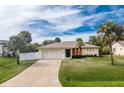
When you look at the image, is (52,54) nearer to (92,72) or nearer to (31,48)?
(31,48)

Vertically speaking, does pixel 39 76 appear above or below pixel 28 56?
below

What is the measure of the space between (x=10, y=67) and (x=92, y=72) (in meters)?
2.35

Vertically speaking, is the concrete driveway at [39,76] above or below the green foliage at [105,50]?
below

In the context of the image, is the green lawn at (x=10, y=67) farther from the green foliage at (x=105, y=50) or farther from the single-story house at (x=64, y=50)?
the green foliage at (x=105, y=50)

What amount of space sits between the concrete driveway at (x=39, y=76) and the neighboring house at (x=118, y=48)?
163 centimetres

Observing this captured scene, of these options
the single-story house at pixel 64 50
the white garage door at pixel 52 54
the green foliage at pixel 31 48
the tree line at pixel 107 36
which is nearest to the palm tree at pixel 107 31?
the tree line at pixel 107 36

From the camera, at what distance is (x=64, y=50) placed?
1033cm

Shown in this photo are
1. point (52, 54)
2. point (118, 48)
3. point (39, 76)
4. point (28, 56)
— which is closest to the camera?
point (39, 76)

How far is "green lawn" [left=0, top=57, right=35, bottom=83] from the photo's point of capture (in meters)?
9.96

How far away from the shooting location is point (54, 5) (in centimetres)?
977

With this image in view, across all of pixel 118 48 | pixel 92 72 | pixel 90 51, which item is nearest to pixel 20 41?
pixel 90 51

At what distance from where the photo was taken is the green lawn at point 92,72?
9.73m
